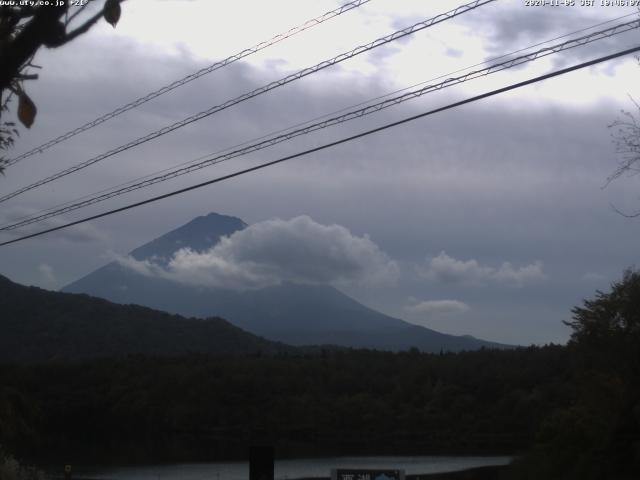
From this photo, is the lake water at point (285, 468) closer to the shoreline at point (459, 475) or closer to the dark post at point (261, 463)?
the shoreline at point (459, 475)

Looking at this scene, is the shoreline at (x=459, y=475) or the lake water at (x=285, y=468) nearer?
the shoreline at (x=459, y=475)

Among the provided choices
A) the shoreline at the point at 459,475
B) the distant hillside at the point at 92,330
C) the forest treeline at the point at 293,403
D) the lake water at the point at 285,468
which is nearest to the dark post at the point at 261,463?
the shoreline at the point at 459,475

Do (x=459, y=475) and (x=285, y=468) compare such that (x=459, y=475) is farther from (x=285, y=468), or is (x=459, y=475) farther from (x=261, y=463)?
(x=261, y=463)

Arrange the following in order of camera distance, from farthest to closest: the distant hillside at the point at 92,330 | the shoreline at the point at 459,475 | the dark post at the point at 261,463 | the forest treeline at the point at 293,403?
the distant hillside at the point at 92,330 → the forest treeline at the point at 293,403 → the shoreline at the point at 459,475 → the dark post at the point at 261,463

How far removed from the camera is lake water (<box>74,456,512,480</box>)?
147 ft

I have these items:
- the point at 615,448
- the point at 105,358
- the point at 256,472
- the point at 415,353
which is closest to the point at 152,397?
the point at 105,358

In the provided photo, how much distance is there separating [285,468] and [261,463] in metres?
38.6

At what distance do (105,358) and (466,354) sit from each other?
37.3 m

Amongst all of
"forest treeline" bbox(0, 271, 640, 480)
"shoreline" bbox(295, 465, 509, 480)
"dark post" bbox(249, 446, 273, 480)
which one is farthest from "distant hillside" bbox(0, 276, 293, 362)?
"dark post" bbox(249, 446, 273, 480)

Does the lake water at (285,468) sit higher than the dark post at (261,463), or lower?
lower

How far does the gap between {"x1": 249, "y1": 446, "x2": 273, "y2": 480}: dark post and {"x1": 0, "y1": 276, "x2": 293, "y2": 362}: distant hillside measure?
7301 centimetres

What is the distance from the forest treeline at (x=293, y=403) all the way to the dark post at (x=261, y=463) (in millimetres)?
40515

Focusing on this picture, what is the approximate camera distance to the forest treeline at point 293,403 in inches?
2639

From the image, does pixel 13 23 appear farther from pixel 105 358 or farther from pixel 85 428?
pixel 105 358
